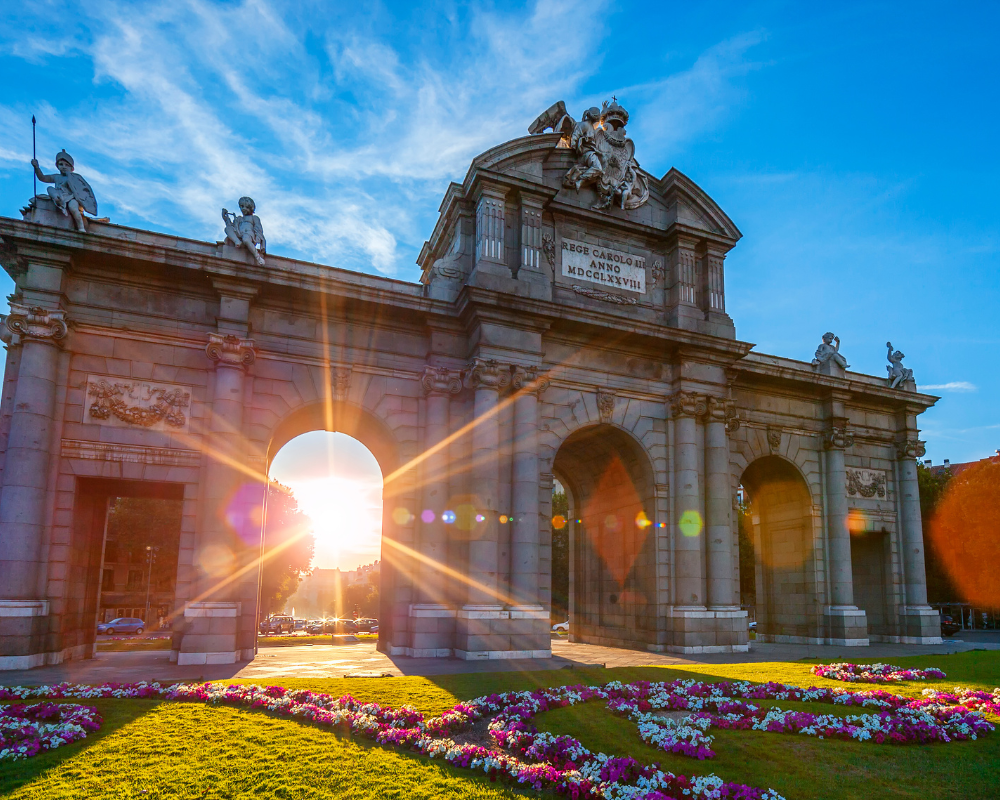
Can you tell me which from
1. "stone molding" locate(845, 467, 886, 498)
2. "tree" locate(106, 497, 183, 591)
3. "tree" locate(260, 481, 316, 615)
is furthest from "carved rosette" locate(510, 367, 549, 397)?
"tree" locate(260, 481, 316, 615)

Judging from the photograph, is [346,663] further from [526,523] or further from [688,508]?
[688,508]

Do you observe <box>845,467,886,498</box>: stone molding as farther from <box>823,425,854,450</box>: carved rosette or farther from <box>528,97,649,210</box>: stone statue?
<box>528,97,649,210</box>: stone statue

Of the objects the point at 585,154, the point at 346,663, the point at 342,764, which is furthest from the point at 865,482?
the point at 342,764

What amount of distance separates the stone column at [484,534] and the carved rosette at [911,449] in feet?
67.2

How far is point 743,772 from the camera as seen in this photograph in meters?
9.13

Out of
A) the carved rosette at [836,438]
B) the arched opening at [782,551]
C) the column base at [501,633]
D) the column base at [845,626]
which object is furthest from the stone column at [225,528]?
the carved rosette at [836,438]

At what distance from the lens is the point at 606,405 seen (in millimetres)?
25766

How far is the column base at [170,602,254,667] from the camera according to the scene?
760 inches

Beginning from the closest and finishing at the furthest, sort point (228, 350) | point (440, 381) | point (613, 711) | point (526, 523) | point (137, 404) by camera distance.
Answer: point (613, 711)
point (137, 404)
point (228, 350)
point (526, 523)
point (440, 381)

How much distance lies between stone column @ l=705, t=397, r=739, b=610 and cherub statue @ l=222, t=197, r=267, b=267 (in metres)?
16.0

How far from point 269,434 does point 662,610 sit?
14106 millimetres

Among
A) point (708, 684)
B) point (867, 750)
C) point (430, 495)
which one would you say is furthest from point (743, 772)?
point (430, 495)

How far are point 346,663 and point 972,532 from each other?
4215 centimetres

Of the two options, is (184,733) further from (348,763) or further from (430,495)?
(430,495)
